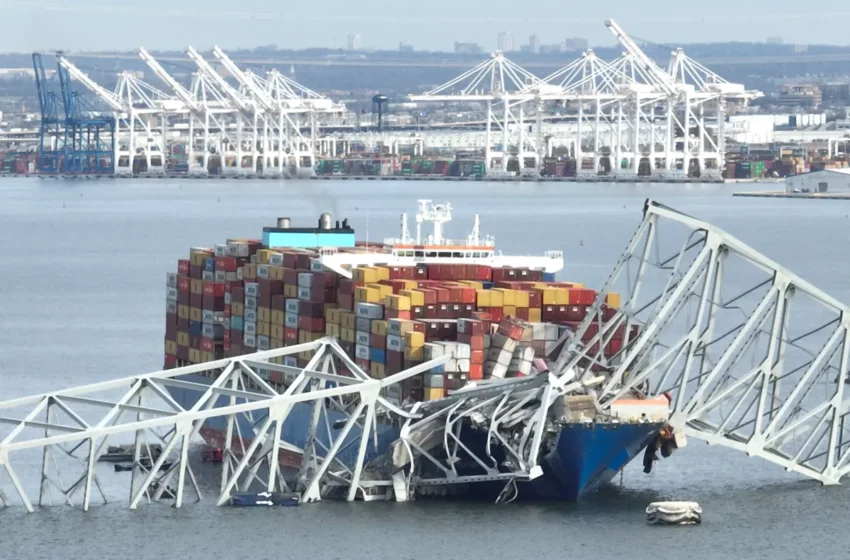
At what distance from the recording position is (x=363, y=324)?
32.8 m

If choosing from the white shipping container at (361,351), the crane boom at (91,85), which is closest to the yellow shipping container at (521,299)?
the white shipping container at (361,351)

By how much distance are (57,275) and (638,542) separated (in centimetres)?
4779

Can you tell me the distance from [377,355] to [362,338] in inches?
25.4

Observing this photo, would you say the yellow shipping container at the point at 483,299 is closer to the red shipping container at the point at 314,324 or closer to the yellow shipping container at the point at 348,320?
the yellow shipping container at the point at 348,320

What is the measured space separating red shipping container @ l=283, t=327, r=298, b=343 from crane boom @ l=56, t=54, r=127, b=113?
136210mm

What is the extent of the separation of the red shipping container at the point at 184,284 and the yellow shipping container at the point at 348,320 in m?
6.90

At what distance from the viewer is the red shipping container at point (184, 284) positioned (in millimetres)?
39987

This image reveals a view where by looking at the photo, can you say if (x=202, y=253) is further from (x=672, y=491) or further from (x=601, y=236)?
(x=601, y=236)

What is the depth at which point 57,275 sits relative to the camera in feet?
238

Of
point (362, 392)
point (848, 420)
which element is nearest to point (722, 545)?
point (362, 392)

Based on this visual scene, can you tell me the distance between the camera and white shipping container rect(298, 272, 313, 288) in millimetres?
34969

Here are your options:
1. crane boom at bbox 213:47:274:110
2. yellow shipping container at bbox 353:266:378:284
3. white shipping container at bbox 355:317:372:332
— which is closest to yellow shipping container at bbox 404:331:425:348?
white shipping container at bbox 355:317:372:332

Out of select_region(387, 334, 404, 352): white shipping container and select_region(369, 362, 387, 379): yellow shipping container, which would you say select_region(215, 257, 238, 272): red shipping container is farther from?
select_region(387, 334, 404, 352): white shipping container

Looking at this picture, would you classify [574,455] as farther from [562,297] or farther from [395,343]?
[562,297]
